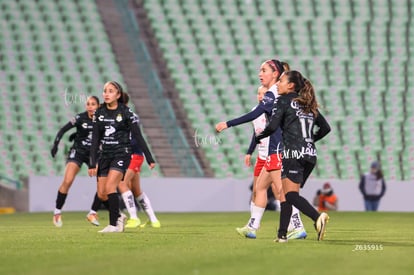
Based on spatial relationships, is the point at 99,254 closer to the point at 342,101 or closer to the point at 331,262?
the point at 331,262

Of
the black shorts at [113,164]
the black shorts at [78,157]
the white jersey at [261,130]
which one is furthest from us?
the black shorts at [78,157]

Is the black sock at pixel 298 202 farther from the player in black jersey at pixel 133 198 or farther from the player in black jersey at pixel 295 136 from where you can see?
the player in black jersey at pixel 133 198

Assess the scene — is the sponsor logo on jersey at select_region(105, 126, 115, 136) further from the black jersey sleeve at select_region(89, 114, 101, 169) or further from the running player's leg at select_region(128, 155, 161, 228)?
the running player's leg at select_region(128, 155, 161, 228)

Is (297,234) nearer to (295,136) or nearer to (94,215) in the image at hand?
(295,136)

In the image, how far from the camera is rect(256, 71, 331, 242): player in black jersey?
1109cm

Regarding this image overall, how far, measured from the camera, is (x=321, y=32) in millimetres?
34156

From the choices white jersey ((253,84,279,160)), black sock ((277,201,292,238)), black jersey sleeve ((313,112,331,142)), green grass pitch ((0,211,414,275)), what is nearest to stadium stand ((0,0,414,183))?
white jersey ((253,84,279,160))

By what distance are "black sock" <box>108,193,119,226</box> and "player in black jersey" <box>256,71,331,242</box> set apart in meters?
3.13

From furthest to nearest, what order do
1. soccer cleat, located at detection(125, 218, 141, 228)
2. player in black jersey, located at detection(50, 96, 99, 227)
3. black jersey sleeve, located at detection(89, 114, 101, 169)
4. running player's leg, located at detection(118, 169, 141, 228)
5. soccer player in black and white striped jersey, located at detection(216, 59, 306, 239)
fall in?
1. player in black jersey, located at detection(50, 96, 99, 227)
2. soccer cleat, located at detection(125, 218, 141, 228)
3. running player's leg, located at detection(118, 169, 141, 228)
4. black jersey sleeve, located at detection(89, 114, 101, 169)
5. soccer player in black and white striped jersey, located at detection(216, 59, 306, 239)

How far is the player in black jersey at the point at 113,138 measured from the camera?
13.7m

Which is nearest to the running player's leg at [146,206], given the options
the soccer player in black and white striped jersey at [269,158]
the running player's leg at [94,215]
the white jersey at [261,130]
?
the running player's leg at [94,215]

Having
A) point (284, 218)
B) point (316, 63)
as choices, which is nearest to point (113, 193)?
point (284, 218)

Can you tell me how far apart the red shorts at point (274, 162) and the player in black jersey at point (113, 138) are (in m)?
2.38

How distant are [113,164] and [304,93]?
3.57 meters
